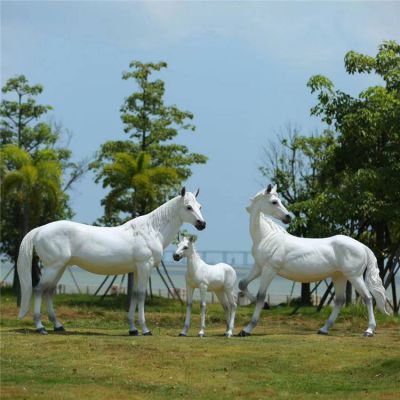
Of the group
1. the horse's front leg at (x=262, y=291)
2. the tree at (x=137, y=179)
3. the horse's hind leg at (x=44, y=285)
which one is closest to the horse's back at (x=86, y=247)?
the horse's hind leg at (x=44, y=285)

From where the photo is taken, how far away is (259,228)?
58.7 ft

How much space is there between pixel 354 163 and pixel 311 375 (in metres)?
15.2

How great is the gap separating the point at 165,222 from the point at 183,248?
60 cm

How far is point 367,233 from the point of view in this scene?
31453 mm

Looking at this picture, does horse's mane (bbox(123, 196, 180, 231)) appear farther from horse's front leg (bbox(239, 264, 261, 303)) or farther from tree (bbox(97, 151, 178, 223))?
tree (bbox(97, 151, 178, 223))

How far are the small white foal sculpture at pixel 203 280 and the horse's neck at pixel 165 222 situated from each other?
0.31m

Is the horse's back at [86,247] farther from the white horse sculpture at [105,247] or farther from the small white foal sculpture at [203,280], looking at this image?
the small white foal sculpture at [203,280]

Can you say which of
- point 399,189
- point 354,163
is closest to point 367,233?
point 354,163

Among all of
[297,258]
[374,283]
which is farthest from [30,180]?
[374,283]

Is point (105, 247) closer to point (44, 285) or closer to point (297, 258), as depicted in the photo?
point (44, 285)

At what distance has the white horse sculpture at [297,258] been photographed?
17672 millimetres

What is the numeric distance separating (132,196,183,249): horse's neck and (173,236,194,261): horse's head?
270 mm

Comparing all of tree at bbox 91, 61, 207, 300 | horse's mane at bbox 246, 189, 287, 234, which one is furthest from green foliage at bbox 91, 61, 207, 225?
horse's mane at bbox 246, 189, 287, 234

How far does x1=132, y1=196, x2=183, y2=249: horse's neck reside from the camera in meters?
17.6
